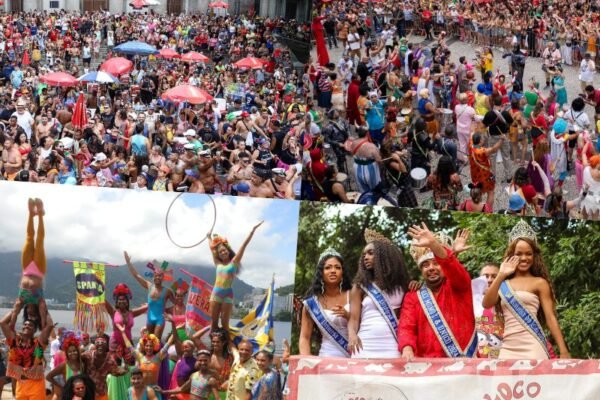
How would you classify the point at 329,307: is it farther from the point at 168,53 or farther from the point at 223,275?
the point at 168,53

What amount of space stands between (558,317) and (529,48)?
38.6 feet

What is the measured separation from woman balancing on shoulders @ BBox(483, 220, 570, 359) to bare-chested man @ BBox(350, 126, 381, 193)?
15.2 ft

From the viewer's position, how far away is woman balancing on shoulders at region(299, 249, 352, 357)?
1218 centimetres

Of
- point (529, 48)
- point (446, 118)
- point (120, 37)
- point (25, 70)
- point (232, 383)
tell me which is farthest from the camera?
point (120, 37)

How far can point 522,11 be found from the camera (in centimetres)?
2417

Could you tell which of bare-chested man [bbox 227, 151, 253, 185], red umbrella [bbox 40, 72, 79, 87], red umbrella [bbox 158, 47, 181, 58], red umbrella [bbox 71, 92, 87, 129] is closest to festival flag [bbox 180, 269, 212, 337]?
bare-chested man [bbox 227, 151, 253, 185]

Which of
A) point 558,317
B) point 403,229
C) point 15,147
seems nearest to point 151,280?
point 403,229

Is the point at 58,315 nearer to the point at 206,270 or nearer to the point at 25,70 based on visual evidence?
the point at 206,270

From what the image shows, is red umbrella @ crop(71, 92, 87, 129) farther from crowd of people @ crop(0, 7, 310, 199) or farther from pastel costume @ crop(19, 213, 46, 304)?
pastel costume @ crop(19, 213, 46, 304)

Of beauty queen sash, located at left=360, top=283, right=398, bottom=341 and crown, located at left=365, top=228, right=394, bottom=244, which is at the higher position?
crown, located at left=365, top=228, right=394, bottom=244

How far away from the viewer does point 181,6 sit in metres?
28.1

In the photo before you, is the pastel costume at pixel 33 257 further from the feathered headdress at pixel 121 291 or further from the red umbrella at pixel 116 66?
the red umbrella at pixel 116 66

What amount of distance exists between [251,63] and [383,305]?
14.2 metres

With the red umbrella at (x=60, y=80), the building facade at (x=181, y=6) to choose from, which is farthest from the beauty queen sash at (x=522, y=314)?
the red umbrella at (x=60, y=80)
